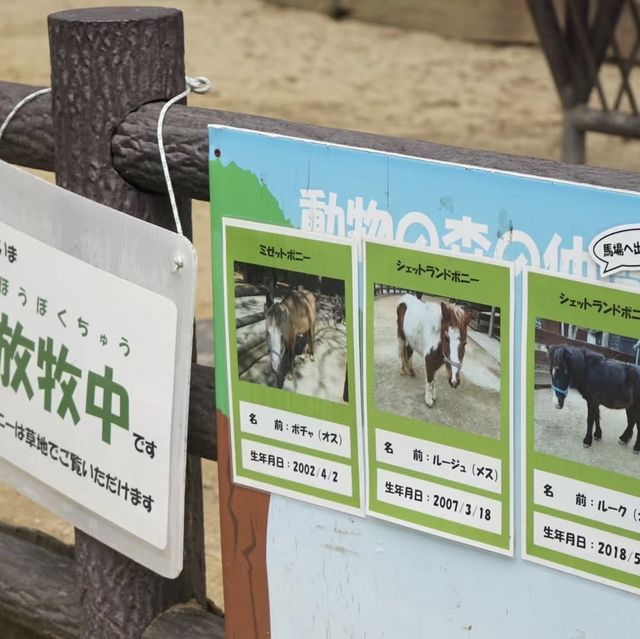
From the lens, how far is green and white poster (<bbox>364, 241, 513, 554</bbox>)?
4.02 ft

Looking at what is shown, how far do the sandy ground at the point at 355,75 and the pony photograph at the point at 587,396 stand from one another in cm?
377

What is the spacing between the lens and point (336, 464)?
1.37 metres

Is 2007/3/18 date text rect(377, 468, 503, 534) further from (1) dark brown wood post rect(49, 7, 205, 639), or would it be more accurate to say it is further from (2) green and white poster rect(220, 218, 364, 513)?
(1) dark brown wood post rect(49, 7, 205, 639)

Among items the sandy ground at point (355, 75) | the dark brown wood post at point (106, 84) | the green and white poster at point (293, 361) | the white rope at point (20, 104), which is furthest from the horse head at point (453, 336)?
the sandy ground at point (355, 75)

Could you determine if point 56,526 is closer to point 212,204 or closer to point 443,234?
point 212,204

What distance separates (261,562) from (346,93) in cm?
579

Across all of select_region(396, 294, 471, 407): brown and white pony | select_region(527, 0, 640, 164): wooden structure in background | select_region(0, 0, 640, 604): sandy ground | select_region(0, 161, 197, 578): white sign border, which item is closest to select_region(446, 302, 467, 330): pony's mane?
select_region(396, 294, 471, 407): brown and white pony

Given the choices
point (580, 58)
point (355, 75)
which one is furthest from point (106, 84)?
point (355, 75)

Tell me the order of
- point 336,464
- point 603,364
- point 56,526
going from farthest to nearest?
point 56,526 < point 336,464 < point 603,364

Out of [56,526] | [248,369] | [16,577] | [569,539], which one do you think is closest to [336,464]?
[248,369]

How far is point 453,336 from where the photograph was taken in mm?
1245

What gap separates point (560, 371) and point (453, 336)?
113mm

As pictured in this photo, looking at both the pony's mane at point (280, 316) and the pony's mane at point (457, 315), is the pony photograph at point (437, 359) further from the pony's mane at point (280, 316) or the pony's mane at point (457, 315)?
the pony's mane at point (280, 316)

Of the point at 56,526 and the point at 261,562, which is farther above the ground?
the point at 261,562
